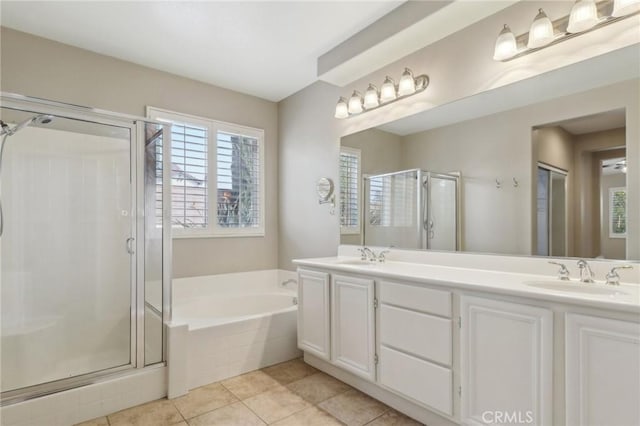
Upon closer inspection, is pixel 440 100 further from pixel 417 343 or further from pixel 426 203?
pixel 417 343

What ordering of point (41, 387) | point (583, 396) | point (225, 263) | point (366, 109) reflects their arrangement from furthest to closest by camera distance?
point (225, 263) → point (366, 109) → point (41, 387) → point (583, 396)

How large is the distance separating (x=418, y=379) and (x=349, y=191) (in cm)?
167

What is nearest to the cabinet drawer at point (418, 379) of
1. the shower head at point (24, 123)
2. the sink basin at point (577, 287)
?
the sink basin at point (577, 287)

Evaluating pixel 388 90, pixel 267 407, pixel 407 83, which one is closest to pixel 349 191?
pixel 388 90

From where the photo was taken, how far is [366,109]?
9.20ft

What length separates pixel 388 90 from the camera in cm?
255

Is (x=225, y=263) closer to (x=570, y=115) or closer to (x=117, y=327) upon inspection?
(x=117, y=327)

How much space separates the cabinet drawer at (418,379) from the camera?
1718 mm

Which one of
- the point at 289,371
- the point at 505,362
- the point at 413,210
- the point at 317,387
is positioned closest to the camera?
the point at 505,362

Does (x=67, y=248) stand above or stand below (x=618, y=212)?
below

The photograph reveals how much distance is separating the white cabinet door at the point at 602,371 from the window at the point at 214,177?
296cm

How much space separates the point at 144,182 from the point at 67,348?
4.44ft

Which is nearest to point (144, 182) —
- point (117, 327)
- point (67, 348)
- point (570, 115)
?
point (117, 327)

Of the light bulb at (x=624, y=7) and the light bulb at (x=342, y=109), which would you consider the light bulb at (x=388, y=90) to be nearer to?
the light bulb at (x=342, y=109)
